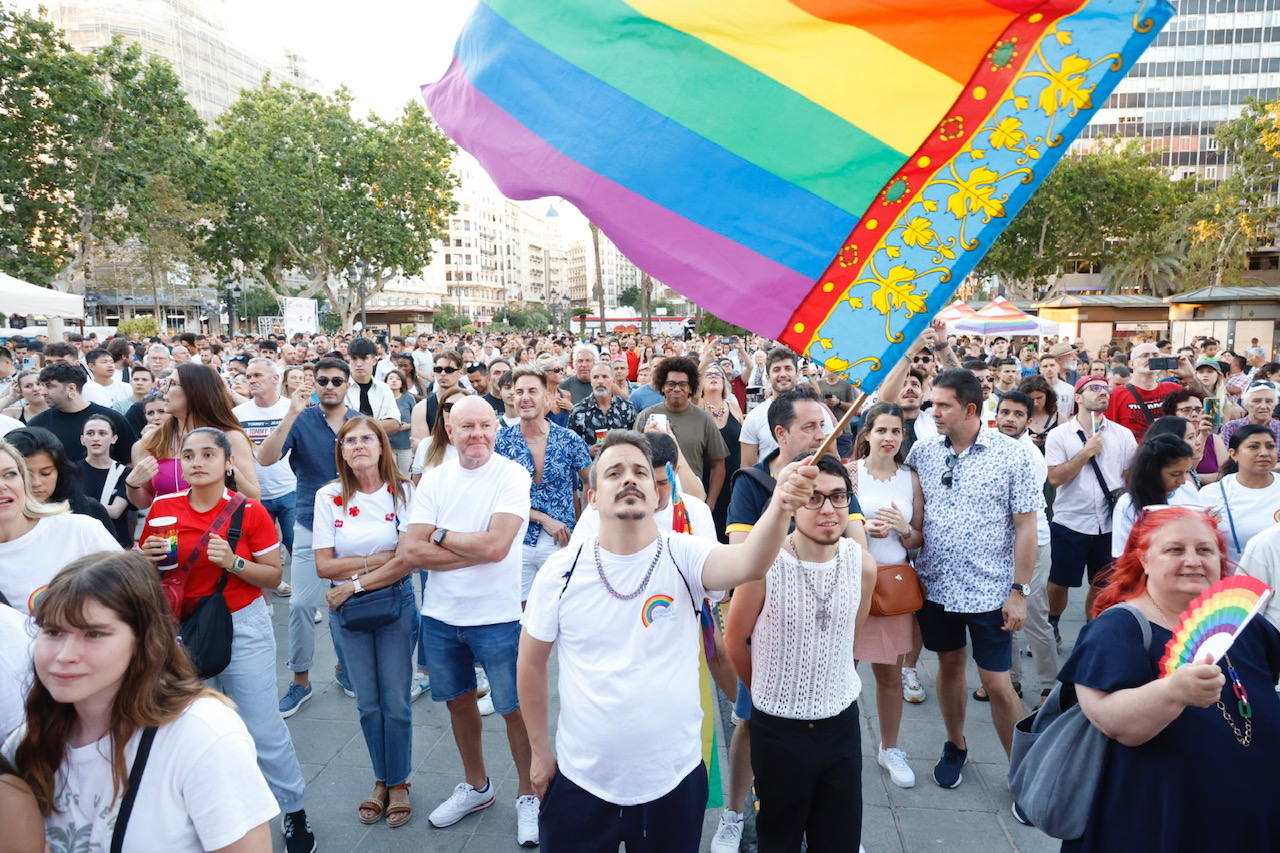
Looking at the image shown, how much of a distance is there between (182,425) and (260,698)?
1964mm

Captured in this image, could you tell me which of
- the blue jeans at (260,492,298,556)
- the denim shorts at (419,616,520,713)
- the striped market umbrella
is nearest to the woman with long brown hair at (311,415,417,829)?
the denim shorts at (419,616,520,713)

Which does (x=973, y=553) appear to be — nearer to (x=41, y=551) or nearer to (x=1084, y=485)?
(x=1084, y=485)

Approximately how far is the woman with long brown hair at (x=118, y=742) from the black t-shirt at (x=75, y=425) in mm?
4494

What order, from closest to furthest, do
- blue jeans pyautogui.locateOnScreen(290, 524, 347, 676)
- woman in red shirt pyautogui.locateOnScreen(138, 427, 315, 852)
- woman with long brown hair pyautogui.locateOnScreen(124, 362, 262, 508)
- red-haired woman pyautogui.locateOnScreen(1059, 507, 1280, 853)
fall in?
red-haired woman pyautogui.locateOnScreen(1059, 507, 1280, 853), woman in red shirt pyautogui.locateOnScreen(138, 427, 315, 852), woman with long brown hair pyautogui.locateOnScreen(124, 362, 262, 508), blue jeans pyautogui.locateOnScreen(290, 524, 347, 676)

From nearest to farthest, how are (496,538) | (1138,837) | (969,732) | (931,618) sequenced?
1. (1138,837)
2. (496,538)
3. (931,618)
4. (969,732)

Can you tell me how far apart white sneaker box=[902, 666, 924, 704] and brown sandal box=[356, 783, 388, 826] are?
9.83 ft

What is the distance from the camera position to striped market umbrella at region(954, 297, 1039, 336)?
17.6m

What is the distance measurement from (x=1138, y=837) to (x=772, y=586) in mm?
1295

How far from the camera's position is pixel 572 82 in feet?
8.45

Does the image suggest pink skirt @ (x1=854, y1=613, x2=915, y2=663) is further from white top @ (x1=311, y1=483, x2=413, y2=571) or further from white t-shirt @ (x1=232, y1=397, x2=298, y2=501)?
white t-shirt @ (x1=232, y1=397, x2=298, y2=501)

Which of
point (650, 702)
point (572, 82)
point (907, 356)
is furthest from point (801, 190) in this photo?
point (650, 702)

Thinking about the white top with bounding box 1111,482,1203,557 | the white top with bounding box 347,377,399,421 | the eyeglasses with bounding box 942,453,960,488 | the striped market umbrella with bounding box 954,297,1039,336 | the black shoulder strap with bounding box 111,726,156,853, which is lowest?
the black shoulder strap with bounding box 111,726,156,853

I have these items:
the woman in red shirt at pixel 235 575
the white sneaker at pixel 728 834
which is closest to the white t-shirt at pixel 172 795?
the woman in red shirt at pixel 235 575

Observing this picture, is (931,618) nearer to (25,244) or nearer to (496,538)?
(496,538)
